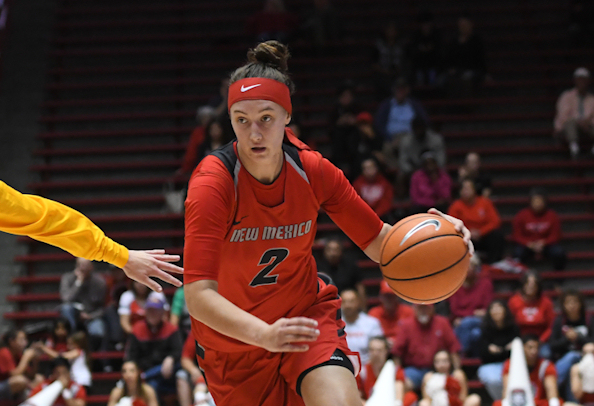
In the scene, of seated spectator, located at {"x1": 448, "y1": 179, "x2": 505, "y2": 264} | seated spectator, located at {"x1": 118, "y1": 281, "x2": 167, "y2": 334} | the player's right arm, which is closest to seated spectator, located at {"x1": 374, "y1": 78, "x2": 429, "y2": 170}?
seated spectator, located at {"x1": 448, "y1": 179, "x2": 505, "y2": 264}

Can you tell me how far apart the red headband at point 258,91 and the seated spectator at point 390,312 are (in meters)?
5.47

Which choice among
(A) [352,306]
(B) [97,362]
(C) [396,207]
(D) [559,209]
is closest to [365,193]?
(C) [396,207]

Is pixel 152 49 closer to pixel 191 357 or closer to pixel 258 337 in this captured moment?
pixel 191 357

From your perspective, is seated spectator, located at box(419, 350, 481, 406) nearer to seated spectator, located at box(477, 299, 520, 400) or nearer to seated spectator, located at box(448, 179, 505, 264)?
seated spectator, located at box(477, 299, 520, 400)

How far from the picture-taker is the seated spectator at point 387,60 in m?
11.8

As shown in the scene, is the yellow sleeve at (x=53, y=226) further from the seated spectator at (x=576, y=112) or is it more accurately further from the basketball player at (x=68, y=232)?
the seated spectator at (x=576, y=112)

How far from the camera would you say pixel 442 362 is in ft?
25.1

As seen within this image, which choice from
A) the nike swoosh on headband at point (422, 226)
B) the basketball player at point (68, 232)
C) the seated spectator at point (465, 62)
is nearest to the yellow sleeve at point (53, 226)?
the basketball player at point (68, 232)

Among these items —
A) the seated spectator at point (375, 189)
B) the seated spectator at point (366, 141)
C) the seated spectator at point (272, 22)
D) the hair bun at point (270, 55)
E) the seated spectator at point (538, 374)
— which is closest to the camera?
the hair bun at point (270, 55)

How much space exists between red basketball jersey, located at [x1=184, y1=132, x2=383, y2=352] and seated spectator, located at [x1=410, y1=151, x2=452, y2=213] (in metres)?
6.52

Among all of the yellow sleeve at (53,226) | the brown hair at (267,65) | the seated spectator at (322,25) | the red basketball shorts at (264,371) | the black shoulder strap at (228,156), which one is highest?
the seated spectator at (322,25)

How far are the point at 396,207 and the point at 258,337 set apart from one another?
793 cm

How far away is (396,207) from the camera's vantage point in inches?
413

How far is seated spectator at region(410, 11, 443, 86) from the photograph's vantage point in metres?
11.8
